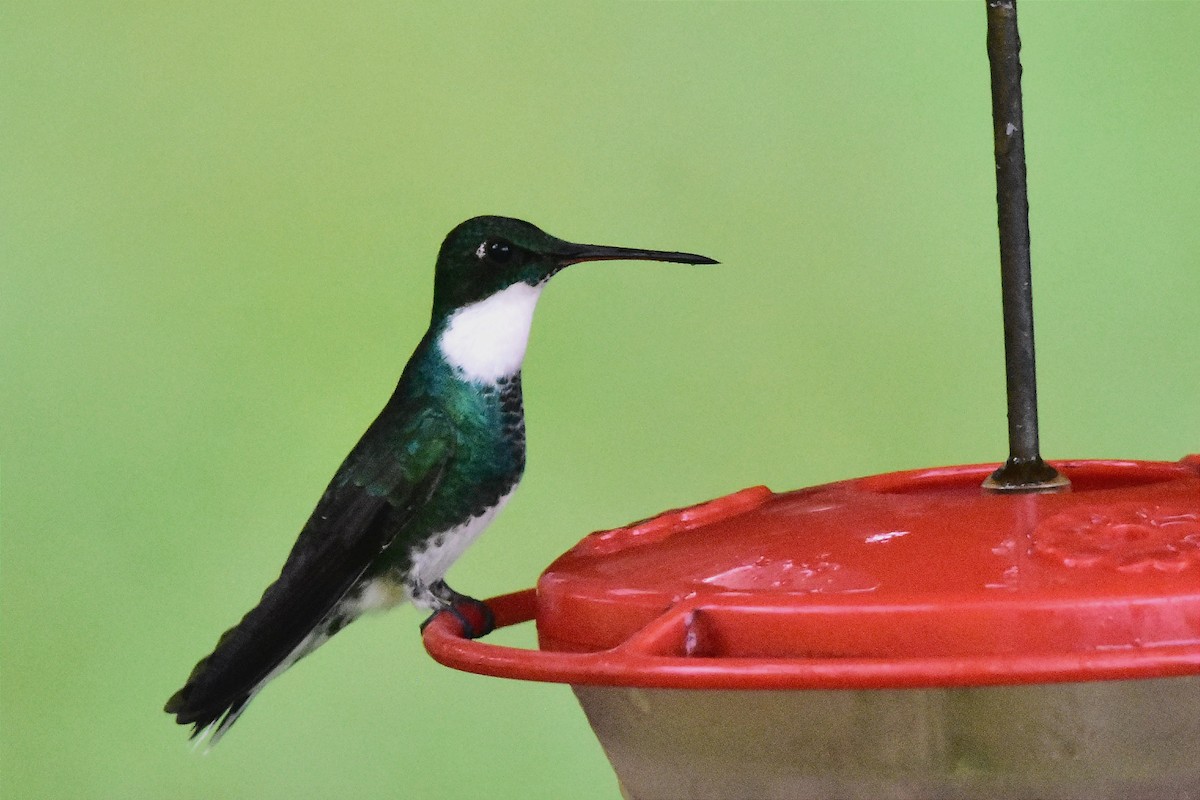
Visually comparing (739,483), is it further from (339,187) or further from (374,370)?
(339,187)

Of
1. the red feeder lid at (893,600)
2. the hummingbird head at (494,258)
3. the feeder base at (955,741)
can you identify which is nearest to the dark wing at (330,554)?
the hummingbird head at (494,258)

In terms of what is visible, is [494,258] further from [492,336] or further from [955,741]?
[955,741]

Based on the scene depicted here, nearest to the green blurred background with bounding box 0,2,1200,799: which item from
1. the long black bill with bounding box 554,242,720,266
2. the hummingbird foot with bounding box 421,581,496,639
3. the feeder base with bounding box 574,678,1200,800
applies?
the long black bill with bounding box 554,242,720,266

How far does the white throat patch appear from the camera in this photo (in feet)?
5.27

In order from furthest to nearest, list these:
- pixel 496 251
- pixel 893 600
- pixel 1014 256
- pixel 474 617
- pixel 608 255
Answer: pixel 496 251
pixel 608 255
pixel 474 617
pixel 1014 256
pixel 893 600

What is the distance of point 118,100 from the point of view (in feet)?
7.23

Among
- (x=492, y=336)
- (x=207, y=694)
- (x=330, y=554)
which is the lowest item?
(x=207, y=694)

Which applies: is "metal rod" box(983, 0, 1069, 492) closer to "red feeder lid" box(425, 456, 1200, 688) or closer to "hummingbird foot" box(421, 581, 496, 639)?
"red feeder lid" box(425, 456, 1200, 688)

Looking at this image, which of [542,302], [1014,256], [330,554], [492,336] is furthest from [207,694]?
[542,302]

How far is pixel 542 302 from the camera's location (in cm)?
227

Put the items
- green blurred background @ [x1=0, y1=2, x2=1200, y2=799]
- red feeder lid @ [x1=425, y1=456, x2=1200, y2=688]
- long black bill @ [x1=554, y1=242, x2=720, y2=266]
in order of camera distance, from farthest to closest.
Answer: green blurred background @ [x1=0, y1=2, x2=1200, y2=799] < long black bill @ [x1=554, y1=242, x2=720, y2=266] < red feeder lid @ [x1=425, y1=456, x2=1200, y2=688]

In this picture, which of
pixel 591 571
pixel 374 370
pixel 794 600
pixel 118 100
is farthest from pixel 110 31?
pixel 794 600

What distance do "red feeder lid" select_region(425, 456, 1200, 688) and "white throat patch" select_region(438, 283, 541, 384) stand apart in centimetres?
66

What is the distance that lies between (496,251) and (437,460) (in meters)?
0.24
